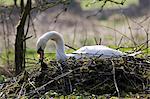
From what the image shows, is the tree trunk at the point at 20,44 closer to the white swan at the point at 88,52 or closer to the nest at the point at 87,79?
the white swan at the point at 88,52

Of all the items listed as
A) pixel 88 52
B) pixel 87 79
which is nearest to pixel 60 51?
pixel 88 52

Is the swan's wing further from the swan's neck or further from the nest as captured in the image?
the nest

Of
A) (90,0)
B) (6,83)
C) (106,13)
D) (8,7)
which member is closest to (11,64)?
(8,7)

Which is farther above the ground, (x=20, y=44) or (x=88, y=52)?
(x=20, y=44)

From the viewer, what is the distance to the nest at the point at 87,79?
6898 millimetres

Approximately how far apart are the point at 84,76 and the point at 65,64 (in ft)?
1.38

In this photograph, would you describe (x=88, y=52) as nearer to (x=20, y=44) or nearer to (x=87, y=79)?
(x=87, y=79)

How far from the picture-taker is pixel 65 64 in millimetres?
7355

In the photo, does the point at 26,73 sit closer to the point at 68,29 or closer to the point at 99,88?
the point at 99,88

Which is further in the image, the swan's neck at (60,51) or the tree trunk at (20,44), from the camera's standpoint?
the tree trunk at (20,44)

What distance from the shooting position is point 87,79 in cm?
699

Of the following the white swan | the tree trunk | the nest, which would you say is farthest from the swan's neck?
the tree trunk

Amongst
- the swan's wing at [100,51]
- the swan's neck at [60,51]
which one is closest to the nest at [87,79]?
the swan's wing at [100,51]

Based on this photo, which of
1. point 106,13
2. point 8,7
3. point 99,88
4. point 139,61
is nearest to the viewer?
point 99,88
